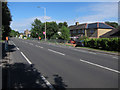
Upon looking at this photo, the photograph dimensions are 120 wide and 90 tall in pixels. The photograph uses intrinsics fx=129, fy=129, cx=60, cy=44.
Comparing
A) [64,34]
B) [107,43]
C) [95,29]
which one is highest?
[95,29]

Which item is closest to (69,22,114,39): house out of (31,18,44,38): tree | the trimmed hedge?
(31,18,44,38): tree

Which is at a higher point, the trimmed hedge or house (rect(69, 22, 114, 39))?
house (rect(69, 22, 114, 39))

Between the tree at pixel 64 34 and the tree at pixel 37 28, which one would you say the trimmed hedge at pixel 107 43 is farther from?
the tree at pixel 37 28

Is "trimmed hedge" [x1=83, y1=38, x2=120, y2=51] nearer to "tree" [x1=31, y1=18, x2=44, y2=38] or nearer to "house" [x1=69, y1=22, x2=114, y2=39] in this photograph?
"house" [x1=69, y1=22, x2=114, y2=39]

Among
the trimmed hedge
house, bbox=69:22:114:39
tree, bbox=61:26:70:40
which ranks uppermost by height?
house, bbox=69:22:114:39

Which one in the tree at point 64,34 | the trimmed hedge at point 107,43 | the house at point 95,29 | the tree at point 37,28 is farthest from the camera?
the tree at point 37,28

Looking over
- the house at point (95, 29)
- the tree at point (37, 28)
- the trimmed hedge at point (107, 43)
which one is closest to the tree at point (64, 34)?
the trimmed hedge at point (107, 43)

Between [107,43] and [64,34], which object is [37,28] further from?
[107,43]

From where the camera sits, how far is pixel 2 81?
5500 mm

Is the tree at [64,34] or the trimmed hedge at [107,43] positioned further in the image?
the tree at [64,34]

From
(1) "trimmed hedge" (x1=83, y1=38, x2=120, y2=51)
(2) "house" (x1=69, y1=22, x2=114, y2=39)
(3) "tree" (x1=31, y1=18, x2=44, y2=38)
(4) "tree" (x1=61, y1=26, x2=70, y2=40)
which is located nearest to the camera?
(1) "trimmed hedge" (x1=83, y1=38, x2=120, y2=51)

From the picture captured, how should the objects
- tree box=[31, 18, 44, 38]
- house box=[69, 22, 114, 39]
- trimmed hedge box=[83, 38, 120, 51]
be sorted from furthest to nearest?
tree box=[31, 18, 44, 38], house box=[69, 22, 114, 39], trimmed hedge box=[83, 38, 120, 51]

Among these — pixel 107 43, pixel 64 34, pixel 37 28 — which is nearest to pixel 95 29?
pixel 64 34

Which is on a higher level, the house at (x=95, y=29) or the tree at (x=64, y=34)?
the house at (x=95, y=29)
